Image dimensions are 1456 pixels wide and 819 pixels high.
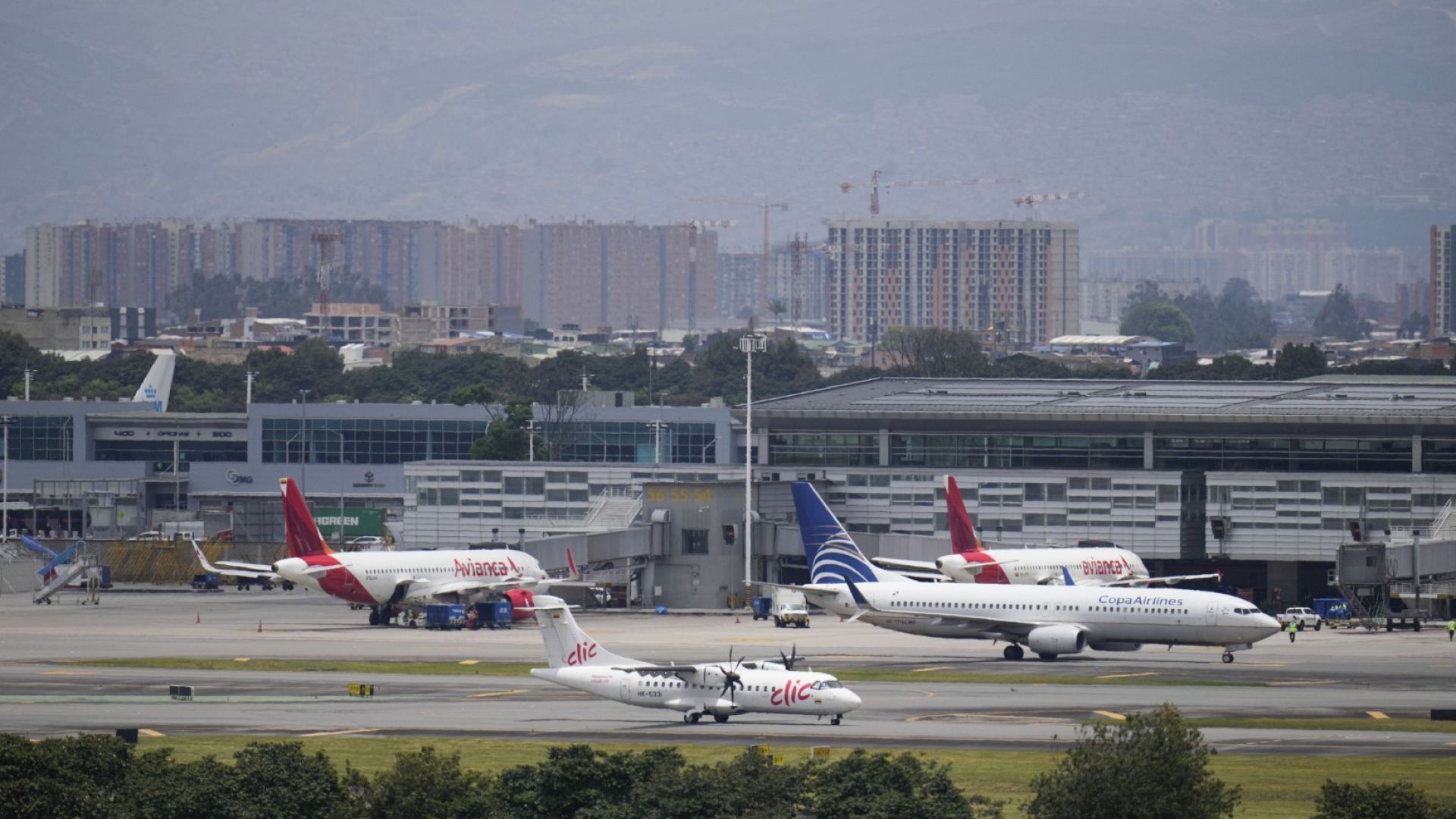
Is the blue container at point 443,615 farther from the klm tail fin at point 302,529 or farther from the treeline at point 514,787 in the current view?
the treeline at point 514,787

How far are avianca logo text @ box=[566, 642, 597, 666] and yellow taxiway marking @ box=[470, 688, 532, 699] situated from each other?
731 centimetres

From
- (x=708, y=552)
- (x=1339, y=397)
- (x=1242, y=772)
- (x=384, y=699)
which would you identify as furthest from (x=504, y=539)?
(x=1242, y=772)

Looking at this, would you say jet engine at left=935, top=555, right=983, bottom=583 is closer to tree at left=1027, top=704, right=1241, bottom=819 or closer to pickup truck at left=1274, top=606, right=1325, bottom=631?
pickup truck at left=1274, top=606, right=1325, bottom=631

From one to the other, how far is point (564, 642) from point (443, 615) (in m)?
44.0

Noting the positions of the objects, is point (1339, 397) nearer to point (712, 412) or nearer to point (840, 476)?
point (840, 476)

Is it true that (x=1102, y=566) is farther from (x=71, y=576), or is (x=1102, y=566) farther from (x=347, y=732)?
(x=71, y=576)

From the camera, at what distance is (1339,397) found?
151 meters

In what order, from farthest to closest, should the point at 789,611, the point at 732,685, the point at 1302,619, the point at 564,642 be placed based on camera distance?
1. the point at 1302,619
2. the point at 789,611
3. the point at 564,642
4. the point at 732,685

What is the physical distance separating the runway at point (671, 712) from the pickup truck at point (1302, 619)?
372cm

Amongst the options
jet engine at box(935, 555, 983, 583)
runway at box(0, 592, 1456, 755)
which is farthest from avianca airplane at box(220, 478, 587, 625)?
jet engine at box(935, 555, 983, 583)

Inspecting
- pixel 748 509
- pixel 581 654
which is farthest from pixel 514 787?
pixel 748 509

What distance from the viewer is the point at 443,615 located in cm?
11819

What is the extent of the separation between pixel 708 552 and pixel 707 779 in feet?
281

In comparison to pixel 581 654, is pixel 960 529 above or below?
above
